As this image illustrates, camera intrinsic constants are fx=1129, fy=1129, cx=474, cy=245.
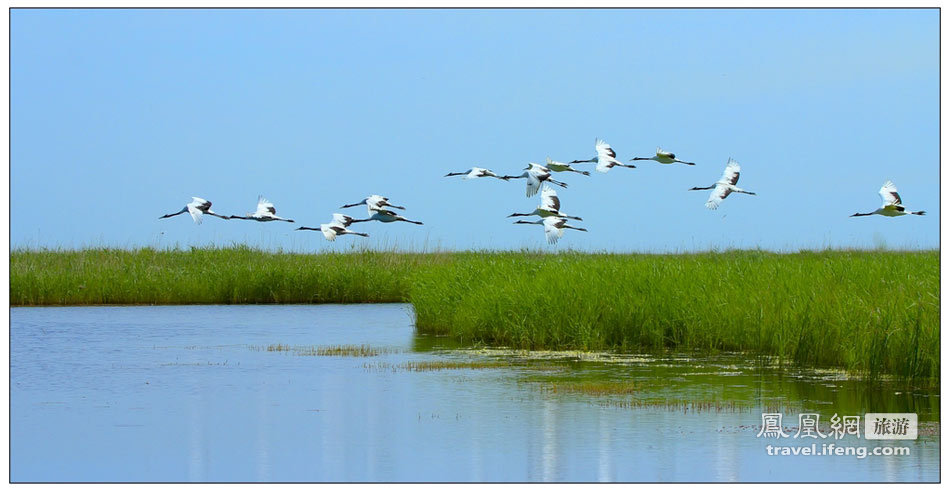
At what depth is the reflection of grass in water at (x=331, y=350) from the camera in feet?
47.1

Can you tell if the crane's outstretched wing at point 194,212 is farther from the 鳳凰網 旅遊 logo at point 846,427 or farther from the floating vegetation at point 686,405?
the 鳳凰網 旅遊 logo at point 846,427

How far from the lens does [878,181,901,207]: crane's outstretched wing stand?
15.2m

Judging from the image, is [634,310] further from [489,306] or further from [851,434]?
[851,434]

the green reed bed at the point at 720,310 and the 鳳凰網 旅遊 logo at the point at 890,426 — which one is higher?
the green reed bed at the point at 720,310

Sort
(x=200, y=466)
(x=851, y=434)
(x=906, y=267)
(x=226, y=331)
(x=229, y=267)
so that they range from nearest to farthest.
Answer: (x=200, y=466) < (x=851, y=434) < (x=906, y=267) < (x=226, y=331) < (x=229, y=267)

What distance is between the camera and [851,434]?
8242 mm

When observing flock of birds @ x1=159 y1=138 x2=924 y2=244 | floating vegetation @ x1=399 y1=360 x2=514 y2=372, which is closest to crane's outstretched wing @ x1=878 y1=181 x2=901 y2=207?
flock of birds @ x1=159 y1=138 x2=924 y2=244

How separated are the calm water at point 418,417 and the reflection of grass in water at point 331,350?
23 cm

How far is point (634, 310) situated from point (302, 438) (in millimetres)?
6217

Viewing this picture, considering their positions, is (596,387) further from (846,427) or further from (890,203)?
(890,203)

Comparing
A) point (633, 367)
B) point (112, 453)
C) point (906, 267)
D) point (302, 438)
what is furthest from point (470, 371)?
point (906, 267)

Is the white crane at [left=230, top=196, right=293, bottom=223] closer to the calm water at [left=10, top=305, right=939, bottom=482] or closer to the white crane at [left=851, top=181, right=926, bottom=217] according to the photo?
the calm water at [left=10, top=305, right=939, bottom=482]

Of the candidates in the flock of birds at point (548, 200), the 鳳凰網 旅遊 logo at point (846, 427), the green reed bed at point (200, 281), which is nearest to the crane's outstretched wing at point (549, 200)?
the flock of birds at point (548, 200)

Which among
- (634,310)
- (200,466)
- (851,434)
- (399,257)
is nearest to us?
(200,466)
